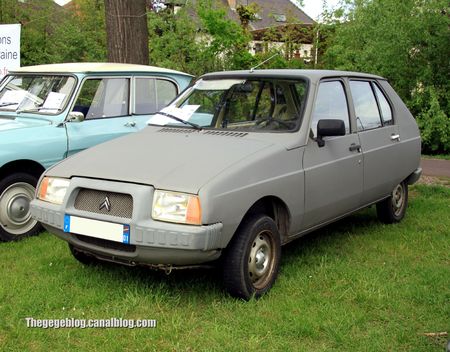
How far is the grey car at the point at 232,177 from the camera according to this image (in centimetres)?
364

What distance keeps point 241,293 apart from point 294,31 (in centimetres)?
1393

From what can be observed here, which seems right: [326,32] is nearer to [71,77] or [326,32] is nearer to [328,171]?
[71,77]

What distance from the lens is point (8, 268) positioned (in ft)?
15.6

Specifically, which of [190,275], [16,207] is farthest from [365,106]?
[16,207]

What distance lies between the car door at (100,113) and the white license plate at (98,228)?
2247 mm

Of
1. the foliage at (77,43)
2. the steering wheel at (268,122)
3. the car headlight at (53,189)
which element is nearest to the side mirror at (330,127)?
the steering wheel at (268,122)

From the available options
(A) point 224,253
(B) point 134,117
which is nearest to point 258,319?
(A) point 224,253

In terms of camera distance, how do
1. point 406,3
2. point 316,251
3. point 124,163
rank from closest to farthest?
point 124,163
point 316,251
point 406,3

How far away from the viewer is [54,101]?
6.26 meters

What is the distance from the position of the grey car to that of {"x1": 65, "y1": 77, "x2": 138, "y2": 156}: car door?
1.31 metres

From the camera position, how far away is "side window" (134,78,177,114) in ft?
22.7

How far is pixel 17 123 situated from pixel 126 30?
3560mm

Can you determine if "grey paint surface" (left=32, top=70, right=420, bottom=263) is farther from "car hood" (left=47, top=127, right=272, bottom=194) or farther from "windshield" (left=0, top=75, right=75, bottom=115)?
"windshield" (left=0, top=75, right=75, bottom=115)

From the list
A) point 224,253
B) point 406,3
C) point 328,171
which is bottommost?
point 224,253
